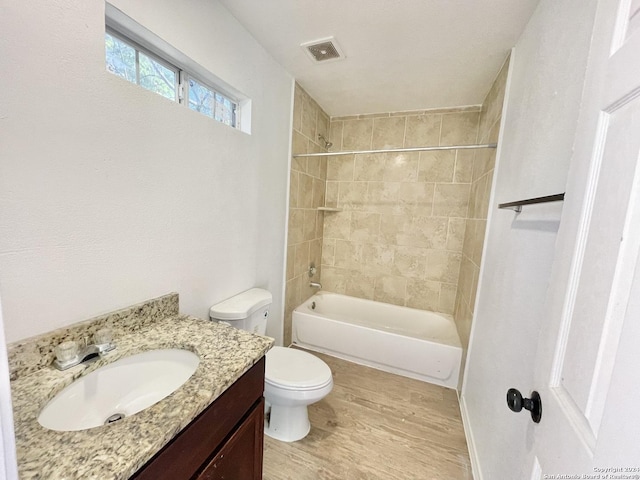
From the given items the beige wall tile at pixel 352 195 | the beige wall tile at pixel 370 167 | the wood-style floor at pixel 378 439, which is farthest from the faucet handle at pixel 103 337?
the beige wall tile at pixel 370 167

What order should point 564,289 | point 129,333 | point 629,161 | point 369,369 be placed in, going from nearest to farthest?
point 629,161 < point 564,289 < point 129,333 < point 369,369

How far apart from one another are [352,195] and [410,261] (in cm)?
95

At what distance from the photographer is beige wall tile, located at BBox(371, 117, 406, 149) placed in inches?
103

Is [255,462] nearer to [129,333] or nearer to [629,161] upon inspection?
[129,333]

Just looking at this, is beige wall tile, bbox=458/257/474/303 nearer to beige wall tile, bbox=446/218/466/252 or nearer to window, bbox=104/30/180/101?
beige wall tile, bbox=446/218/466/252

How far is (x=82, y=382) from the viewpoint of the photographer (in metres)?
0.82

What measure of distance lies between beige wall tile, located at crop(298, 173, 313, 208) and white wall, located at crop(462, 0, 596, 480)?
149cm

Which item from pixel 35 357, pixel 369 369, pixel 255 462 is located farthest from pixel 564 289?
pixel 369 369

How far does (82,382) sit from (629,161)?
4.75ft

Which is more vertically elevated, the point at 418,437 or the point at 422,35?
the point at 422,35

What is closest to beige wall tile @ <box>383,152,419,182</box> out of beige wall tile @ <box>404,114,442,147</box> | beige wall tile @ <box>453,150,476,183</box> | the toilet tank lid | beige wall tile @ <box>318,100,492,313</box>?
beige wall tile @ <box>318,100,492,313</box>

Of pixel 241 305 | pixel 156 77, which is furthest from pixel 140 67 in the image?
pixel 241 305

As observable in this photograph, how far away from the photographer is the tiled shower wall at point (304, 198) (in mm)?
2250

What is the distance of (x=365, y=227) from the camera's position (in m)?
2.87
